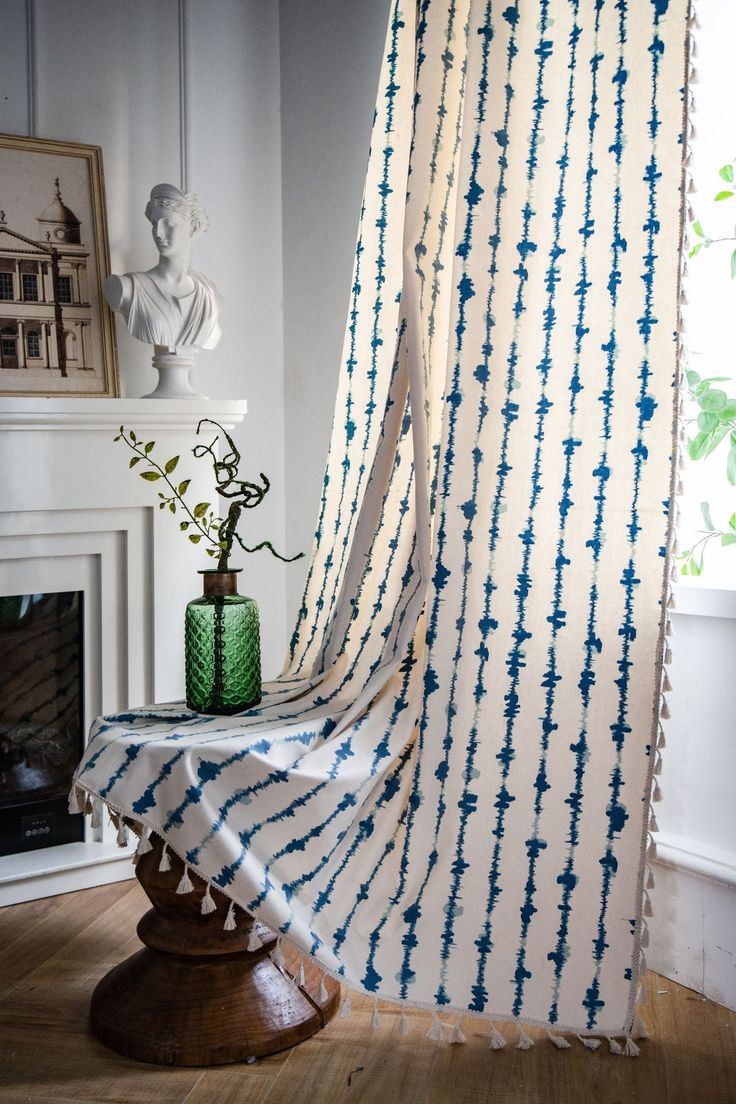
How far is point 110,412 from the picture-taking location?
233 cm

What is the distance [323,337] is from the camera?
2695 millimetres

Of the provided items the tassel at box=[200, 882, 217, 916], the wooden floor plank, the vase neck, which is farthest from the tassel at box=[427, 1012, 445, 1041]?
the vase neck

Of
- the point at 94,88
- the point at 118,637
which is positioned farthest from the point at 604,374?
the point at 94,88

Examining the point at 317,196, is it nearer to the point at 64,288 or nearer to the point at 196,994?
the point at 64,288

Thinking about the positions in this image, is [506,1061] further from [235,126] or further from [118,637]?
[235,126]

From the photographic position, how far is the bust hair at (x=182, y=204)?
94.3 inches

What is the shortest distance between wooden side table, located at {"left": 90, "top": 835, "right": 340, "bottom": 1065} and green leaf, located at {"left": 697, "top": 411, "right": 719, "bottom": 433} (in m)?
1.16

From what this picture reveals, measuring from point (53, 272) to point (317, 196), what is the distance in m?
0.68

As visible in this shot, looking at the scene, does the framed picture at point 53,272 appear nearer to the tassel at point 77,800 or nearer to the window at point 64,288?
the window at point 64,288

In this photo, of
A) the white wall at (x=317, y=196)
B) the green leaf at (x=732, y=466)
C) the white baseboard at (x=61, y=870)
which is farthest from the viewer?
the white wall at (x=317, y=196)

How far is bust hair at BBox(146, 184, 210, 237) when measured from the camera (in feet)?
7.86

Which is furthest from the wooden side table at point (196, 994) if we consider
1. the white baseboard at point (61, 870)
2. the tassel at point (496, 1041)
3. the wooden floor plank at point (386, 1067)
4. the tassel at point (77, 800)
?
the white baseboard at point (61, 870)

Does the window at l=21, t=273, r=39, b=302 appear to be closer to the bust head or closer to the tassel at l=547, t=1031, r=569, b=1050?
the bust head

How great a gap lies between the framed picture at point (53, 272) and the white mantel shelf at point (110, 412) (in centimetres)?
18
